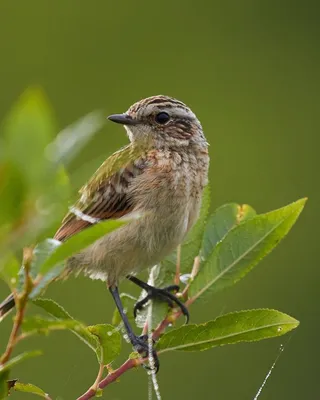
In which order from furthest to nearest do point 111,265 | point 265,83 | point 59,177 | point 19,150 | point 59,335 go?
1. point 265,83
2. point 59,335
3. point 111,265
4. point 59,177
5. point 19,150

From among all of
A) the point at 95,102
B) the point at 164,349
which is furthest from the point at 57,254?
the point at 95,102

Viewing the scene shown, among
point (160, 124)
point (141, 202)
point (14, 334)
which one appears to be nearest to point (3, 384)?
point (14, 334)

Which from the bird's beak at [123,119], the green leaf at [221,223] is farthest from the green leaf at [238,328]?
the bird's beak at [123,119]

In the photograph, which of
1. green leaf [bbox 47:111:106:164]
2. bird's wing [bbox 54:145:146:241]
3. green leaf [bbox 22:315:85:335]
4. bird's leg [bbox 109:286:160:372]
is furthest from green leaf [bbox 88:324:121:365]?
bird's wing [bbox 54:145:146:241]

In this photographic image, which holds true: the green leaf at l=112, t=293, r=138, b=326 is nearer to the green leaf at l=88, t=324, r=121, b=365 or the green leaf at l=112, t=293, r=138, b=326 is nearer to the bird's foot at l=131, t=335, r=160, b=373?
the bird's foot at l=131, t=335, r=160, b=373

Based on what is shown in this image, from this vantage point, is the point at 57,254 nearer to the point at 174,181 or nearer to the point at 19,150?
the point at 19,150
